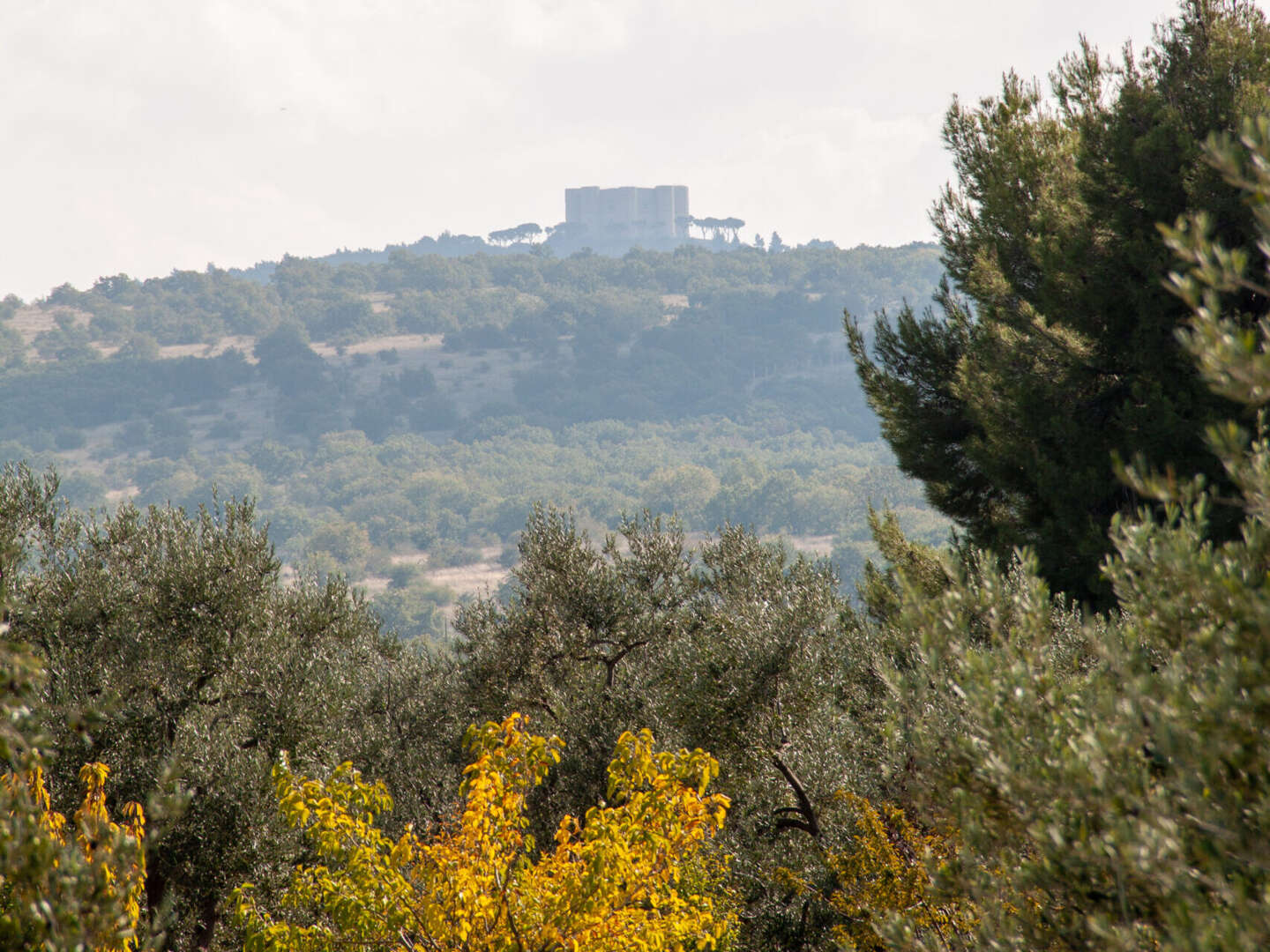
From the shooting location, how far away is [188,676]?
12.9 meters

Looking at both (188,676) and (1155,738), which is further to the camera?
(188,676)

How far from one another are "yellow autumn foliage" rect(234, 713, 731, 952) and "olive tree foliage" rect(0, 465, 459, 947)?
3.16 metres

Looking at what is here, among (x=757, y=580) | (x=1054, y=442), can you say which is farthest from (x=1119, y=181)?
(x=757, y=580)

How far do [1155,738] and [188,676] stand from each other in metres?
12.0

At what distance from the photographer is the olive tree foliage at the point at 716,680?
11898 mm

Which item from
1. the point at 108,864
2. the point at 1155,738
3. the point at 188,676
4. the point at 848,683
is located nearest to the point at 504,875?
the point at 108,864

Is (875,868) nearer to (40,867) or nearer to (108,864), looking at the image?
(108,864)

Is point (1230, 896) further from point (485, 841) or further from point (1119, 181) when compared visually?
point (1119, 181)

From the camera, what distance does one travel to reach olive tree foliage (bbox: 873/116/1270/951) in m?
3.51

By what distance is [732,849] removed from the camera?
12648 mm

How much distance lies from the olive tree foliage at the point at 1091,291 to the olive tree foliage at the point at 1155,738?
9050mm

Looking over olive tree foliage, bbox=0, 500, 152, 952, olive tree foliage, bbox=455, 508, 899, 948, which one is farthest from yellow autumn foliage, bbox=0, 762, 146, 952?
olive tree foliage, bbox=455, 508, 899, 948

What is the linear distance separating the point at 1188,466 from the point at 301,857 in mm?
12552

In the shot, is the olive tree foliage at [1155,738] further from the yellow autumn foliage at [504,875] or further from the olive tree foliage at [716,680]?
the olive tree foliage at [716,680]
